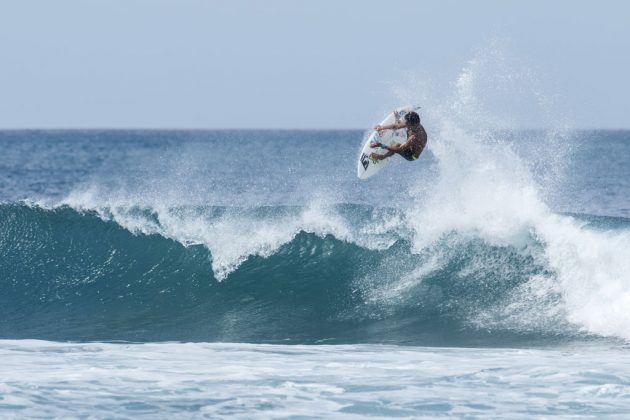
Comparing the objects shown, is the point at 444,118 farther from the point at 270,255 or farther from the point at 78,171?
the point at 78,171

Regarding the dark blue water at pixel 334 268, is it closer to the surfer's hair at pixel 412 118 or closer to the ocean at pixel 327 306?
the ocean at pixel 327 306

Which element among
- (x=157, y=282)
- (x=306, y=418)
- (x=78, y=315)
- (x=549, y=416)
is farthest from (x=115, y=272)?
(x=549, y=416)

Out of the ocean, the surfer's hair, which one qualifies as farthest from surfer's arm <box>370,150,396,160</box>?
the ocean

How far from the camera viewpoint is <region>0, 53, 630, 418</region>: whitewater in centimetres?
859

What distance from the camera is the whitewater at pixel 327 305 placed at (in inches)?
338

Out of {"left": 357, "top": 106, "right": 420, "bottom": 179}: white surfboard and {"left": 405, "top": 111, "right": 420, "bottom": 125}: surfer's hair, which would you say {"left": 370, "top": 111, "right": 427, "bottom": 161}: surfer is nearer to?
{"left": 405, "top": 111, "right": 420, "bottom": 125}: surfer's hair

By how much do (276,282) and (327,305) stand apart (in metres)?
1.27

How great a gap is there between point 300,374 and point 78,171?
44.0m

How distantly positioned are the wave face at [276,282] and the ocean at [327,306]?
35 millimetres

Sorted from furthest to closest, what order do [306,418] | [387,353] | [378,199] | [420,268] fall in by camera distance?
1. [378,199]
2. [420,268]
3. [387,353]
4. [306,418]

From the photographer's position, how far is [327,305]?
44.2ft

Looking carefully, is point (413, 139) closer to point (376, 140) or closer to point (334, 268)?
point (376, 140)

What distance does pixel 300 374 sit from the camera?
930cm

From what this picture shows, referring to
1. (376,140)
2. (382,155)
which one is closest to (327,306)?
(382,155)
